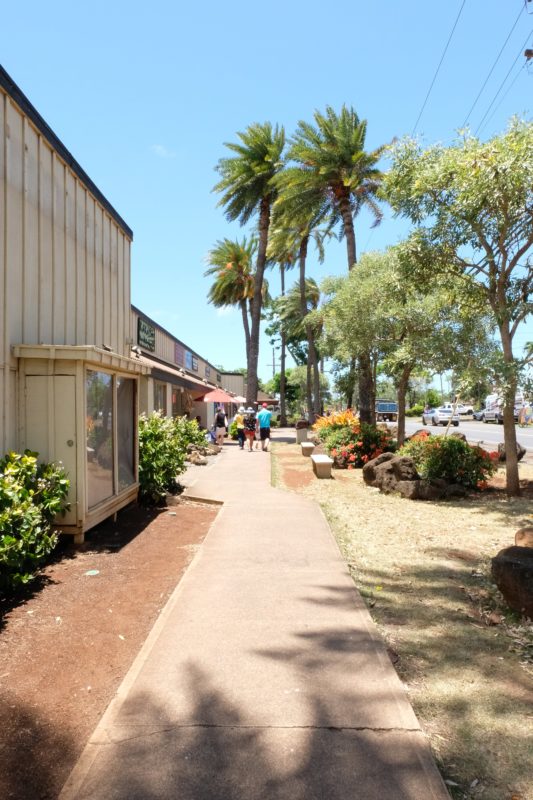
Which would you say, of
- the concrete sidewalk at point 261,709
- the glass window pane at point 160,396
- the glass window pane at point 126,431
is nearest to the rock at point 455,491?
the concrete sidewalk at point 261,709

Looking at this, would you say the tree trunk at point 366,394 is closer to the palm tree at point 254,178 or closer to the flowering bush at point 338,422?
the flowering bush at point 338,422

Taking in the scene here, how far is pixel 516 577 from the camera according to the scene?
424 centimetres

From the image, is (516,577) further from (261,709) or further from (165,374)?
(165,374)

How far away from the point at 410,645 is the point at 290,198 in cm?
1968

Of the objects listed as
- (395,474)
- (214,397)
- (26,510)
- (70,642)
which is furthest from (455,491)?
(214,397)

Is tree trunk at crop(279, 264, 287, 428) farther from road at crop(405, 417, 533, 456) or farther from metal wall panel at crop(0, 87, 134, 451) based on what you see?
metal wall panel at crop(0, 87, 134, 451)

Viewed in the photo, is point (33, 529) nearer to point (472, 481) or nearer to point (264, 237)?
point (472, 481)

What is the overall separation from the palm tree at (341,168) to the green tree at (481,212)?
29.3 feet

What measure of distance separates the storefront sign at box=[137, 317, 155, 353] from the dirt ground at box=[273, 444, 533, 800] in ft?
29.4

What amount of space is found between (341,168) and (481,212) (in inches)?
475

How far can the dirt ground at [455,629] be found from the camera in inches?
100

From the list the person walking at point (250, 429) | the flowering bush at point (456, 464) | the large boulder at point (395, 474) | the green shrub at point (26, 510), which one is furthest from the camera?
the person walking at point (250, 429)

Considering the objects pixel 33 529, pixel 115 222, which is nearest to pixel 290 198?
pixel 115 222

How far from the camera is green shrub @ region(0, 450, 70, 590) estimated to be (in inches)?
174
